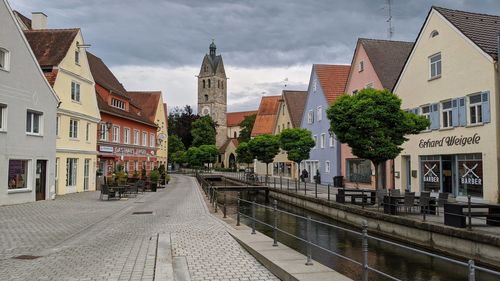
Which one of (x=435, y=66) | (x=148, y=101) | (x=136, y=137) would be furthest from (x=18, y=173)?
(x=148, y=101)

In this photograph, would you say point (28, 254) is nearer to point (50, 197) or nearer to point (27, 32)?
point (50, 197)

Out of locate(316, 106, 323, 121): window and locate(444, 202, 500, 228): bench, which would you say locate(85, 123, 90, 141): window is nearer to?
locate(316, 106, 323, 121): window

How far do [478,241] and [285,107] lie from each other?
45.6 m

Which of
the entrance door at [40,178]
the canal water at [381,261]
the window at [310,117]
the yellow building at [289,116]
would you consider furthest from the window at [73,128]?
the yellow building at [289,116]

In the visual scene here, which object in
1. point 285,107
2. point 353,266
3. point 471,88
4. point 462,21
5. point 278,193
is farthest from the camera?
point 285,107

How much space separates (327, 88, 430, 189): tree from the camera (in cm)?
1890

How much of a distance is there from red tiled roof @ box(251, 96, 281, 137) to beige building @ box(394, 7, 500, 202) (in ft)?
155

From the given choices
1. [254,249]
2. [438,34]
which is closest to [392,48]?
[438,34]

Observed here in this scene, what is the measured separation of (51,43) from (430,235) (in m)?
24.4

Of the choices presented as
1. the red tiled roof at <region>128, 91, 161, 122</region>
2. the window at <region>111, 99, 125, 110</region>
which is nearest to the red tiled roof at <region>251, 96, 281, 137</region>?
the red tiled roof at <region>128, 91, 161, 122</region>

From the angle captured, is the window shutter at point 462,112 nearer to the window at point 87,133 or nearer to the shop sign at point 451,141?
the shop sign at point 451,141

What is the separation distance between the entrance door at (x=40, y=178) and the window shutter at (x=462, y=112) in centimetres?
2131

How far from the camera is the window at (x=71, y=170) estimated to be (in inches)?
1088

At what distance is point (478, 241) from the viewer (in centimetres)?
1203
